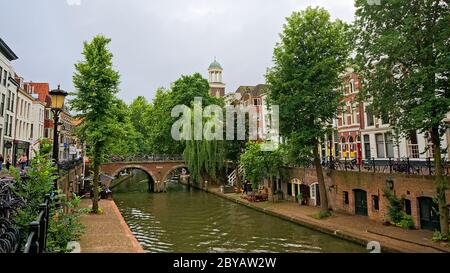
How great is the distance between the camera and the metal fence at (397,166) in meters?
16.5

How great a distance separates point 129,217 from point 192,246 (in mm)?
10720

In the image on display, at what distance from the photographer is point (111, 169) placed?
4412 cm

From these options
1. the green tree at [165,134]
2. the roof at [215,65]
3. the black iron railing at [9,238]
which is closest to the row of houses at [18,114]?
the green tree at [165,134]

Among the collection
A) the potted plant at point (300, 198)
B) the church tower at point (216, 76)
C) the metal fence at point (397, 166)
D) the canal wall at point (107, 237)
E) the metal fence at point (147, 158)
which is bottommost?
the canal wall at point (107, 237)

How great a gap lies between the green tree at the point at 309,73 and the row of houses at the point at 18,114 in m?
14.9

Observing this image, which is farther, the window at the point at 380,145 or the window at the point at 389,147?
the window at the point at 380,145

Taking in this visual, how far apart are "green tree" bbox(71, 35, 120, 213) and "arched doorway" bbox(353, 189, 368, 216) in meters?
16.5

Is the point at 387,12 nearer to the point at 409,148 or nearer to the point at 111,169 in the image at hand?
the point at 409,148

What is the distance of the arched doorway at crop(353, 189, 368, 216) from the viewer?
20531mm

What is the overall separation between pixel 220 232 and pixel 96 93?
38.8 feet

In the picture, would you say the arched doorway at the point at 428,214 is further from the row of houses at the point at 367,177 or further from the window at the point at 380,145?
the window at the point at 380,145

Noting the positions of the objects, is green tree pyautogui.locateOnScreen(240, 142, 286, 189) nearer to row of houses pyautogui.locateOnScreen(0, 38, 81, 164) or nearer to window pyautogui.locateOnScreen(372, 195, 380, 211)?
window pyautogui.locateOnScreen(372, 195, 380, 211)

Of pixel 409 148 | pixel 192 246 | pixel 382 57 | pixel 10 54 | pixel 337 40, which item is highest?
pixel 10 54
